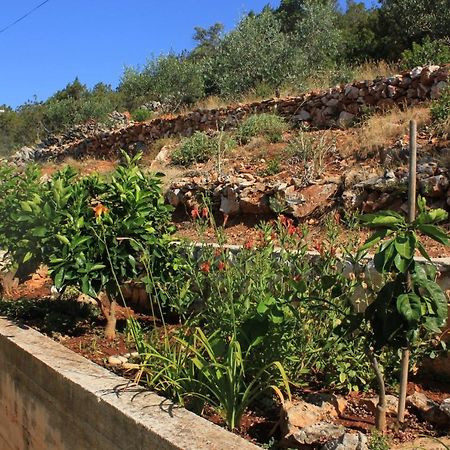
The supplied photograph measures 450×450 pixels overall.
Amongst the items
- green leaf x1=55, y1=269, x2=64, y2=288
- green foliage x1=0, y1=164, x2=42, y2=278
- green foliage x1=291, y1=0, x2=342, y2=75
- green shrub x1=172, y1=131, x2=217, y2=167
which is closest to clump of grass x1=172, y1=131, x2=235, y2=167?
green shrub x1=172, y1=131, x2=217, y2=167

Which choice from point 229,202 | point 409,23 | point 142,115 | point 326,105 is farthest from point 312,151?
point 409,23

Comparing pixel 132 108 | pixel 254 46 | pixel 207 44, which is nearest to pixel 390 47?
pixel 254 46

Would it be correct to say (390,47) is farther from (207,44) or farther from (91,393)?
(207,44)

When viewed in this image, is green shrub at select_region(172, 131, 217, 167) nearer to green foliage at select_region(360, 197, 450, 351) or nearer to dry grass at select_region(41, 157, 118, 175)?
dry grass at select_region(41, 157, 118, 175)

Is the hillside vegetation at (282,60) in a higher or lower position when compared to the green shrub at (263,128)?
higher

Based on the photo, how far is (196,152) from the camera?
11.6 meters

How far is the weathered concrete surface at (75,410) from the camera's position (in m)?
2.74

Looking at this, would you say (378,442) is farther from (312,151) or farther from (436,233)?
(312,151)

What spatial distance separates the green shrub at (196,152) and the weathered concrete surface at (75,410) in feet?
22.6

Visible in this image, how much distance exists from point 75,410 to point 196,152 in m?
8.48

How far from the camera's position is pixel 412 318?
8.30 ft

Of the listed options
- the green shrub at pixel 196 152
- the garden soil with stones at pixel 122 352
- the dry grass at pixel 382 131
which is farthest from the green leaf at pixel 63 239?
the green shrub at pixel 196 152

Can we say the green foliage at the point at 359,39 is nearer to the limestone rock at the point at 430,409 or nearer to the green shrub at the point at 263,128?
the green shrub at the point at 263,128

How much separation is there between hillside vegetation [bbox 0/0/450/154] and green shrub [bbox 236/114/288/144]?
2.79 m
